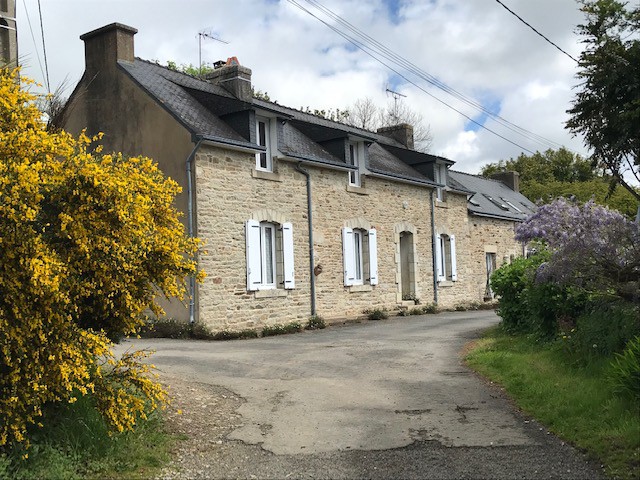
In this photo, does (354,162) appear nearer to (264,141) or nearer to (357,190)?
(357,190)

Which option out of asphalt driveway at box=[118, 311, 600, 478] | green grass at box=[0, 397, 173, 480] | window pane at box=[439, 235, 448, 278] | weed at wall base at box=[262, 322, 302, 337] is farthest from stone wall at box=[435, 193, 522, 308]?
green grass at box=[0, 397, 173, 480]

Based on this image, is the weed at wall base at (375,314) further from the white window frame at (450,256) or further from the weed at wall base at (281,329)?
the white window frame at (450,256)

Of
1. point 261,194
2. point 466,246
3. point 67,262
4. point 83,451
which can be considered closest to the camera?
point 67,262

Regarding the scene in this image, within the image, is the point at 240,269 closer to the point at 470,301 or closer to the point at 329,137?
the point at 329,137

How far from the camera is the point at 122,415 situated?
5613 mm

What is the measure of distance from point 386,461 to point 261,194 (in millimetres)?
10894

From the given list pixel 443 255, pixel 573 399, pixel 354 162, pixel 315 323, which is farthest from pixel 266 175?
pixel 573 399

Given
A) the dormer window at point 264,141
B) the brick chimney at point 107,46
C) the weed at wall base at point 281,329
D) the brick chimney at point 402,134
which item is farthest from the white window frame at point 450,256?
the brick chimney at point 107,46

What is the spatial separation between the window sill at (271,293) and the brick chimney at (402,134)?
1204 cm

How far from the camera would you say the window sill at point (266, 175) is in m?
15.8

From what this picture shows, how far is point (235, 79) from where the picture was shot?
18.6m

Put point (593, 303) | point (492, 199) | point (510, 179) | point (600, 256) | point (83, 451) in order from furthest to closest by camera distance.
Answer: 1. point (510, 179)
2. point (492, 199)
3. point (593, 303)
4. point (600, 256)
5. point (83, 451)

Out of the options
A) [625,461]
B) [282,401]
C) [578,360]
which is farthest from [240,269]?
[625,461]

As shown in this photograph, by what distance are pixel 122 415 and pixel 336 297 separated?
12741 millimetres
